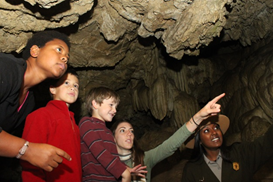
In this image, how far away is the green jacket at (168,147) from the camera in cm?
181

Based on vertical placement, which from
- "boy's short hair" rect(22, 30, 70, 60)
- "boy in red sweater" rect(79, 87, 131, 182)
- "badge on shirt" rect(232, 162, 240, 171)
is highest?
Result: "boy's short hair" rect(22, 30, 70, 60)

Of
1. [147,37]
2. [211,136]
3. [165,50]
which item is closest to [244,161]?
[211,136]

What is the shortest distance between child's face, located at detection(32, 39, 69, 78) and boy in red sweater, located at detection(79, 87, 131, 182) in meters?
0.44

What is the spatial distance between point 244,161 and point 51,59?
6.97ft

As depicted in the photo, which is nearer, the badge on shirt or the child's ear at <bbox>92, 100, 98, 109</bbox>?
the child's ear at <bbox>92, 100, 98, 109</bbox>

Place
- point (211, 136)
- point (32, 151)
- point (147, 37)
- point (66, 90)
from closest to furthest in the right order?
point (32, 151) → point (66, 90) → point (211, 136) → point (147, 37)

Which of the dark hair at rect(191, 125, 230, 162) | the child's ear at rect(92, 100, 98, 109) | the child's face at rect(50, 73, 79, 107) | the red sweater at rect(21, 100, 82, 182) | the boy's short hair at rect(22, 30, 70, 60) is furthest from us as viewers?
the dark hair at rect(191, 125, 230, 162)

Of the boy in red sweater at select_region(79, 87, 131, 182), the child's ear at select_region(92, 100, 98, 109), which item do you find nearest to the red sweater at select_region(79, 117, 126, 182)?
the boy in red sweater at select_region(79, 87, 131, 182)

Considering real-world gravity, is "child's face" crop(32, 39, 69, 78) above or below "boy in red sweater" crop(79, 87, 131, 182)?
above

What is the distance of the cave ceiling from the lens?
2285mm

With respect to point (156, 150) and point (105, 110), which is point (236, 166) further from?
point (105, 110)

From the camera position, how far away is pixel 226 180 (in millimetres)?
2047

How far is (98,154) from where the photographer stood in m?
1.46

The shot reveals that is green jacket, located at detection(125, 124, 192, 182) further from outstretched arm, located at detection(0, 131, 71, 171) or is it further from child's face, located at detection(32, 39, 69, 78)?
child's face, located at detection(32, 39, 69, 78)
